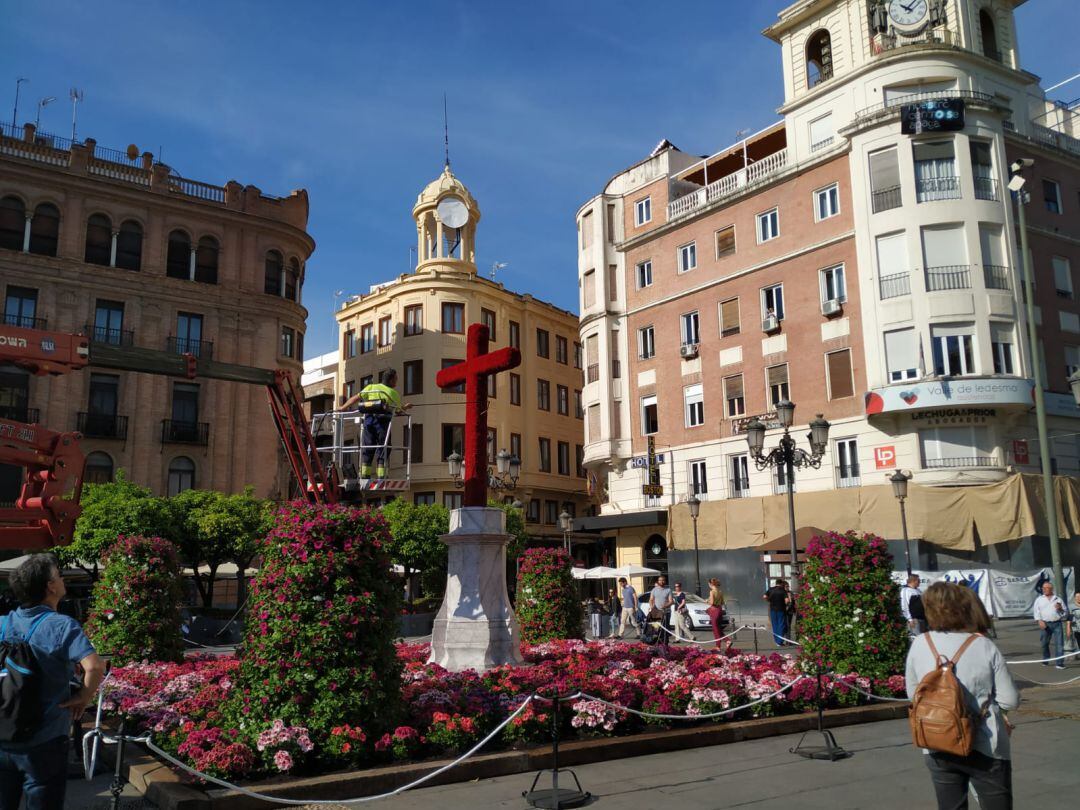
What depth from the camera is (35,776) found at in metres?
4.61

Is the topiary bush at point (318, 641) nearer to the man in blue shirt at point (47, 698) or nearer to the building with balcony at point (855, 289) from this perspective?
the man in blue shirt at point (47, 698)

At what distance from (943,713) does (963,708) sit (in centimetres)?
10

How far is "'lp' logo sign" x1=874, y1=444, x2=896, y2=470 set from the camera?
1152 inches

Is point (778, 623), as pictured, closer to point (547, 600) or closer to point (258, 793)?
point (547, 600)

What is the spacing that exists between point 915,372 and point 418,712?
24943 mm

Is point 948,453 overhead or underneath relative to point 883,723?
overhead

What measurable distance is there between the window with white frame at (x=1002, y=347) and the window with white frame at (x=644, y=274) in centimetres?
1492

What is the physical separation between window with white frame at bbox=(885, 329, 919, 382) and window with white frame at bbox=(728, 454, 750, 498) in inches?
265

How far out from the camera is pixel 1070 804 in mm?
6766

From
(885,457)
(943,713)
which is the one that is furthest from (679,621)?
(943,713)

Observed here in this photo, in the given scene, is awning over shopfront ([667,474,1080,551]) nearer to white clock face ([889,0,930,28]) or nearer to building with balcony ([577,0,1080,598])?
building with balcony ([577,0,1080,598])

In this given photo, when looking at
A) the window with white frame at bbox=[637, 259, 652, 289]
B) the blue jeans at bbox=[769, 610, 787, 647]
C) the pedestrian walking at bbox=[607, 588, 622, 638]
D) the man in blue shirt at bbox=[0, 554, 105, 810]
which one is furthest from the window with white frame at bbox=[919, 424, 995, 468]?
the man in blue shirt at bbox=[0, 554, 105, 810]

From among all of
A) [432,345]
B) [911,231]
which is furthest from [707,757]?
[432,345]

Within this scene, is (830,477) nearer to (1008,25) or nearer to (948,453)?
(948,453)
